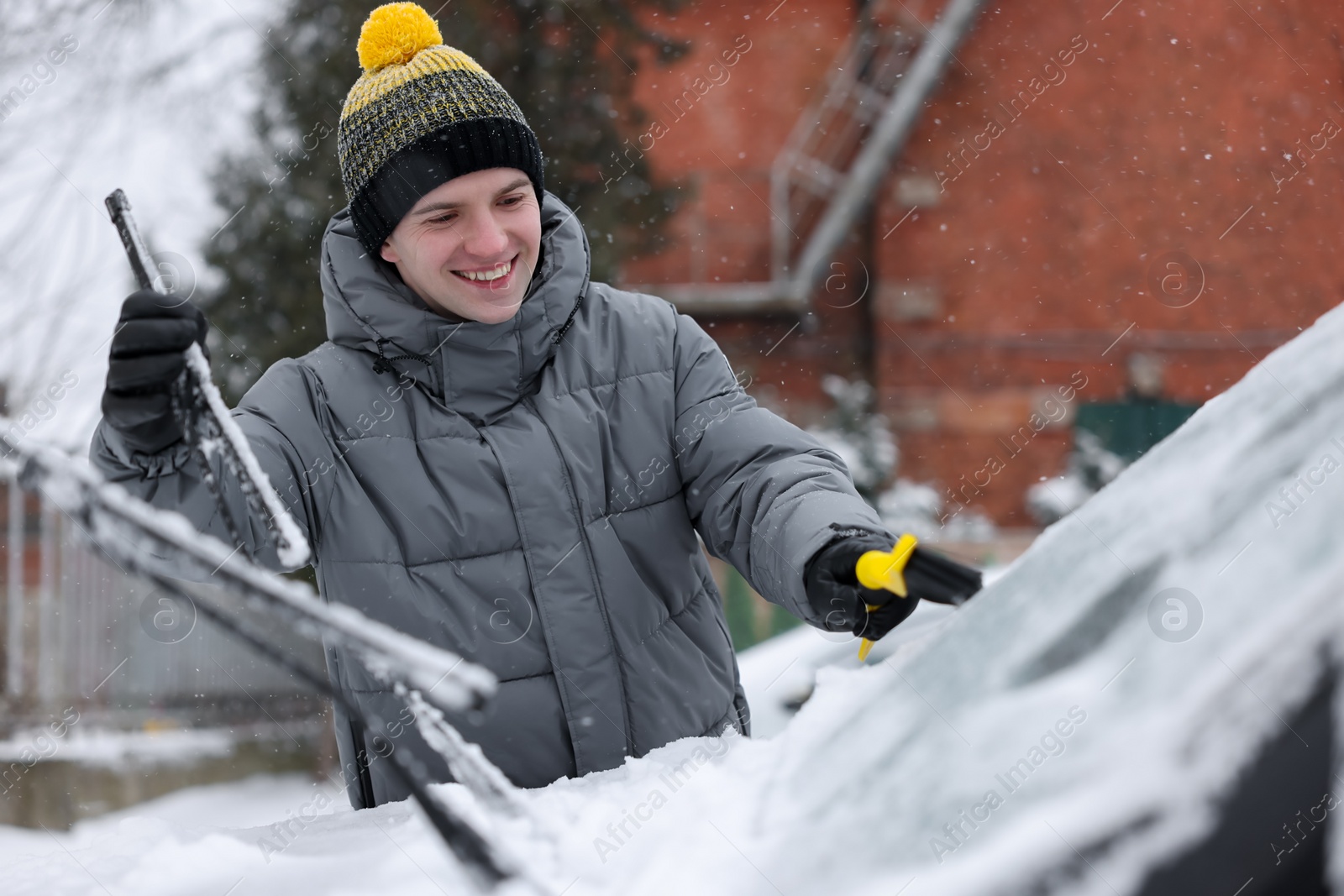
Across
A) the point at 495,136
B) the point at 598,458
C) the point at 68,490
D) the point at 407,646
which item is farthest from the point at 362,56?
the point at 407,646

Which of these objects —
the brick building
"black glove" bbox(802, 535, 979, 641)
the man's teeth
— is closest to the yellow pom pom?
the man's teeth

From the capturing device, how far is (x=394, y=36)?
206 centimetres

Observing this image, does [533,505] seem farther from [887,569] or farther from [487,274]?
[887,569]

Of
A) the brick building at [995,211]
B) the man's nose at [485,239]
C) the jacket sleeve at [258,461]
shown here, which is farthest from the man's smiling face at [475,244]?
the brick building at [995,211]

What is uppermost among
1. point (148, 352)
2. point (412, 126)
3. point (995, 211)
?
point (995, 211)

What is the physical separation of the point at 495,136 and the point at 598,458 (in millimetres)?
580

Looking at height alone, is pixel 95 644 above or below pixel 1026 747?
below

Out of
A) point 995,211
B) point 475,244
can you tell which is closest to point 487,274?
point 475,244

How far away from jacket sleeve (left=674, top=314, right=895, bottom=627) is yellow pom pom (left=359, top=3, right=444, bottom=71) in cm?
70

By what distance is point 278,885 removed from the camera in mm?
1121

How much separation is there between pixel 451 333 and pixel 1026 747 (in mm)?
1158

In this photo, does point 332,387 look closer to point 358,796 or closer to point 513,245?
point 513,245

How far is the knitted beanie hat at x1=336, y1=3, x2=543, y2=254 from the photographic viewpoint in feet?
6.14

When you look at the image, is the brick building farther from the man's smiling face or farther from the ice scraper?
the ice scraper
